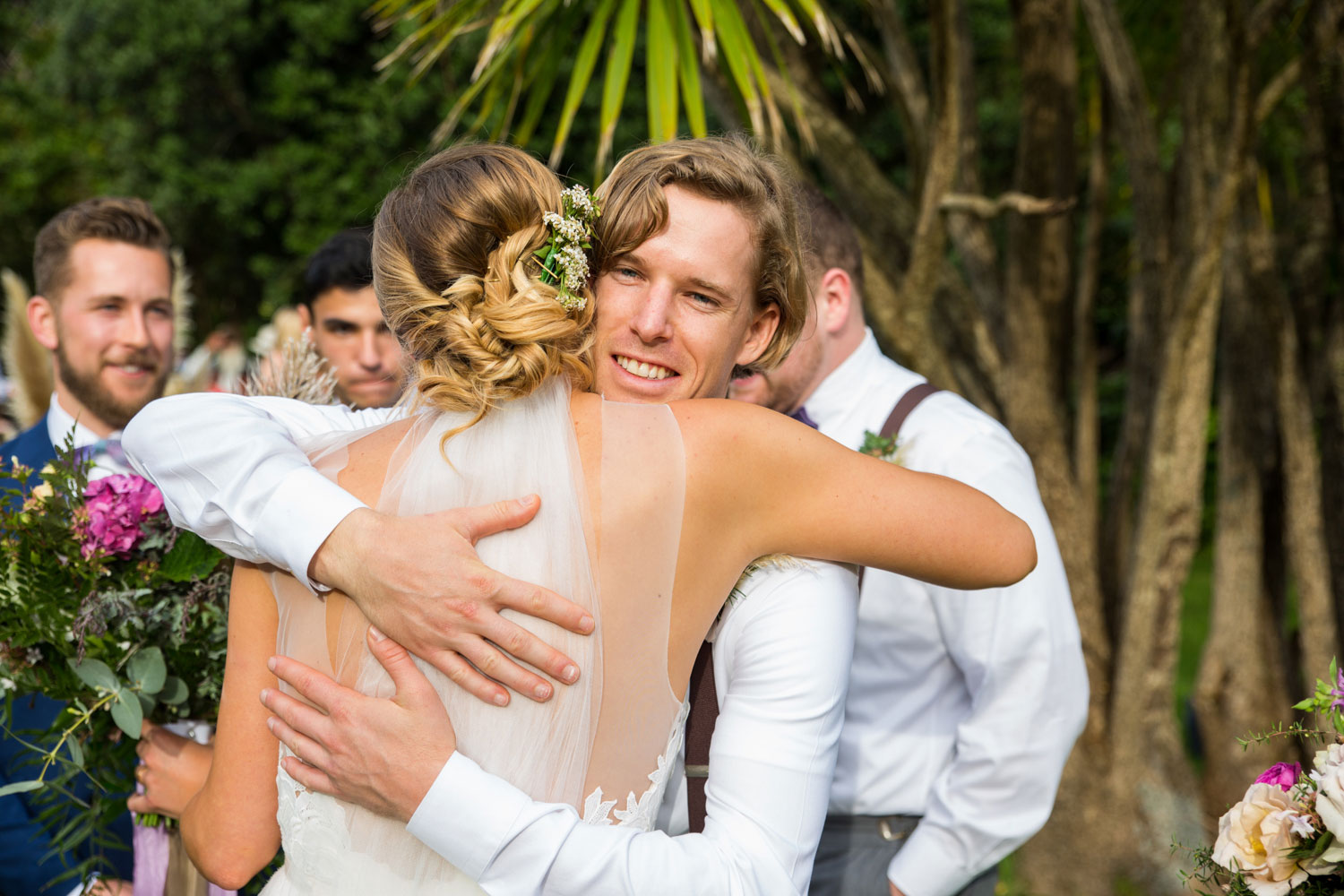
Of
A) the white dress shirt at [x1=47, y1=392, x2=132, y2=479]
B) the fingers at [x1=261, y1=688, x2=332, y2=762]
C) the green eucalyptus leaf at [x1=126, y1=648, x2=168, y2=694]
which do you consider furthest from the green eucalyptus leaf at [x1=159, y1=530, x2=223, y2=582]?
the white dress shirt at [x1=47, y1=392, x2=132, y2=479]

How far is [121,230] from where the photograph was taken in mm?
3631

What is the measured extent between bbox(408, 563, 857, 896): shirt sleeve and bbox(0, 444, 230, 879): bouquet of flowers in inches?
34.5

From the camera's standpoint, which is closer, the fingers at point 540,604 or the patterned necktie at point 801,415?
the fingers at point 540,604

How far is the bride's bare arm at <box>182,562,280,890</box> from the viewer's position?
1722 mm

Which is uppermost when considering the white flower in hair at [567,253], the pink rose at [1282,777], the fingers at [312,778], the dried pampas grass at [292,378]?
the white flower in hair at [567,253]

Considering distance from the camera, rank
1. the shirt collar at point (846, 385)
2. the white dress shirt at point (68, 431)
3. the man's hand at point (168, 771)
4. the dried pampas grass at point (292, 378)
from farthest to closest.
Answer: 1. the white dress shirt at point (68, 431)
2. the shirt collar at point (846, 385)
3. the dried pampas grass at point (292, 378)
4. the man's hand at point (168, 771)

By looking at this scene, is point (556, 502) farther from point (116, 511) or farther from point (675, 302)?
point (116, 511)

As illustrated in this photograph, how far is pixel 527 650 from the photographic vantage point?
4.98ft

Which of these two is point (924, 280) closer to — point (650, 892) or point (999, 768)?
point (999, 768)

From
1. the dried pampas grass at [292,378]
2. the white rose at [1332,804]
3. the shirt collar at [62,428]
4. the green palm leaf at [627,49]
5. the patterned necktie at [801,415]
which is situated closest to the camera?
the white rose at [1332,804]

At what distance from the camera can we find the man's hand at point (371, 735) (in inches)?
60.1

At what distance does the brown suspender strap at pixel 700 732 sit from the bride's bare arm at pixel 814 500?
0.88 feet

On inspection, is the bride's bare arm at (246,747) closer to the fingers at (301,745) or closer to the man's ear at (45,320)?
the fingers at (301,745)

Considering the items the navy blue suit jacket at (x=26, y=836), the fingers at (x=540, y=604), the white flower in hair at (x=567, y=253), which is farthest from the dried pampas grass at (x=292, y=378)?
the fingers at (x=540, y=604)
